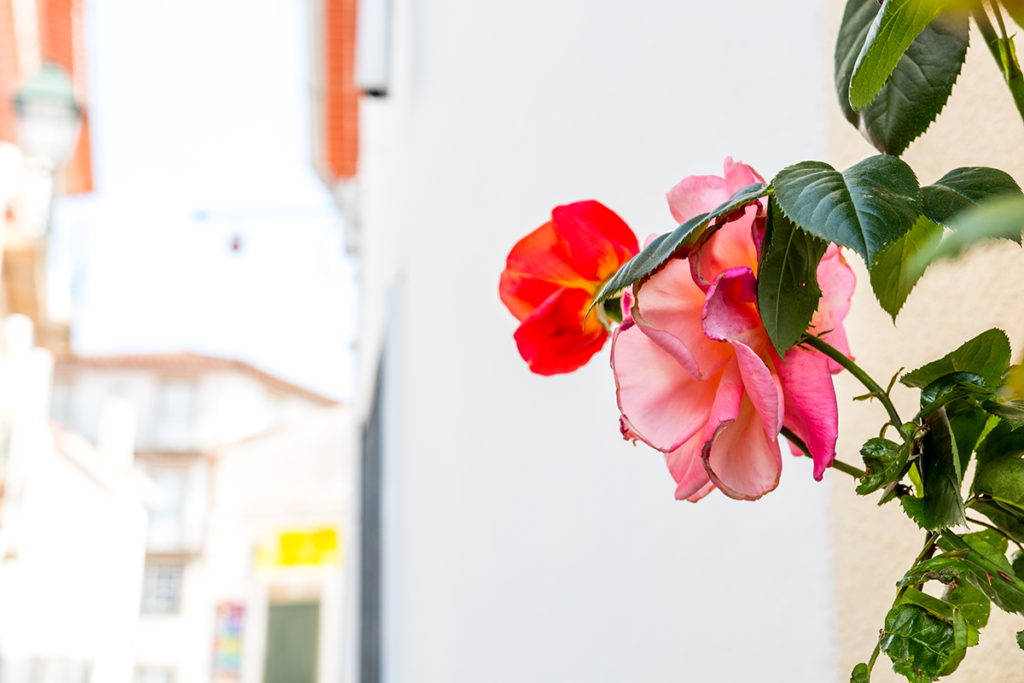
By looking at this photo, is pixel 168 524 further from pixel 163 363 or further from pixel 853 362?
pixel 853 362

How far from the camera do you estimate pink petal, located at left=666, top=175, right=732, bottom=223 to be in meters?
0.27

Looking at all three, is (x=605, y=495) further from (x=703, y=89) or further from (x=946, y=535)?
(x=946, y=535)

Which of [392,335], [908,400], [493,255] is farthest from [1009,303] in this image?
[392,335]

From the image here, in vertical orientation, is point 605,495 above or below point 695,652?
above

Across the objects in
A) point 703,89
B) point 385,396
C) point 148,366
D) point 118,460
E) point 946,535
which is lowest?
point 946,535

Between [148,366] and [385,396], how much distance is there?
22045 millimetres

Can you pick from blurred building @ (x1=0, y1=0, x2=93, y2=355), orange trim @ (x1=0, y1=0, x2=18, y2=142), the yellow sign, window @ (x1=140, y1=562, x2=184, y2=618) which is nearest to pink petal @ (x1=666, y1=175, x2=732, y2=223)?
blurred building @ (x1=0, y1=0, x2=93, y2=355)

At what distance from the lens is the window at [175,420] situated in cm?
2228

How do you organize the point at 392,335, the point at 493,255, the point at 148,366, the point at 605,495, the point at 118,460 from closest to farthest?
the point at 605,495
the point at 493,255
the point at 392,335
the point at 118,460
the point at 148,366

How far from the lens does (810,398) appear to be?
0.23 meters

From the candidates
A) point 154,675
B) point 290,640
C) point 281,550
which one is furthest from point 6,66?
point 154,675

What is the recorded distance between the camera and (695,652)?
1.72 ft

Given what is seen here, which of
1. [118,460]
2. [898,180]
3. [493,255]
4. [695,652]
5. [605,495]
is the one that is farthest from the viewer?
[118,460]

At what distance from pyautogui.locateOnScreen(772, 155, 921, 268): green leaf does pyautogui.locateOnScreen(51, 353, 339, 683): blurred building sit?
10342mm
